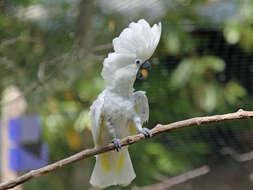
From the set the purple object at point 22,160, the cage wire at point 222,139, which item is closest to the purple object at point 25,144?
the purple object at point 22,160

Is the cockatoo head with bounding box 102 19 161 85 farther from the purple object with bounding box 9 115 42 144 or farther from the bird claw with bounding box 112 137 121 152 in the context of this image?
the purple object with bounding box 9 115 42 144

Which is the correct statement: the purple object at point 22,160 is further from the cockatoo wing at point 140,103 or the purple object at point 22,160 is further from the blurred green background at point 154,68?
the cockatoo wing at point 140,103

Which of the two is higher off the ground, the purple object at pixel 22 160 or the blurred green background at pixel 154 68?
the blurred green background at pixel 154 68

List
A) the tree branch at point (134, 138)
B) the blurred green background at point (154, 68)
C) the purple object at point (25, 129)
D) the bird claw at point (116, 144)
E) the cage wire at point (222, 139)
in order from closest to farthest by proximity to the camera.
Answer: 1. the tree branch at point (134, 138)
2. the bird claw at point (116, 144)
3. the blurred green background at point (154, 68)
4. the cage wire at point (222, 139)
5. the purple object at point (25, 129)

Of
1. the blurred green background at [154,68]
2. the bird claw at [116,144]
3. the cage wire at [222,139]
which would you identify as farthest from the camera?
the cage wire at [222,139]

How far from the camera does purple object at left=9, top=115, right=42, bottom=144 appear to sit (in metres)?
2.08

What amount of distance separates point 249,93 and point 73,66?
79cm

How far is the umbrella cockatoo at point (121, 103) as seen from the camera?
92 cm

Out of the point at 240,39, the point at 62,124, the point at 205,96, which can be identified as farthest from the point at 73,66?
the point at 240,39

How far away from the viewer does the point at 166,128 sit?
34.2 inches

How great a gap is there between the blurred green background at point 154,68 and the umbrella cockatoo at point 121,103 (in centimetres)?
55

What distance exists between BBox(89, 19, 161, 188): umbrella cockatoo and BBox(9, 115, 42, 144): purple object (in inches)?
40.8

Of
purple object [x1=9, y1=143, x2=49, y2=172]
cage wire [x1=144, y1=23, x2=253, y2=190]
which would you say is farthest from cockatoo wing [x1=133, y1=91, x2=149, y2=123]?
purple object [x1=9, y1=143, x2=49, y2=172]

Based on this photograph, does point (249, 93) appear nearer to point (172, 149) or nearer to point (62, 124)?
point (172, 149)
